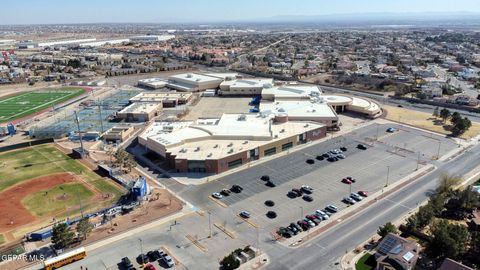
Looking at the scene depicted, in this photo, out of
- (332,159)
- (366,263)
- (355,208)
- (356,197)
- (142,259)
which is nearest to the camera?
(366,263)

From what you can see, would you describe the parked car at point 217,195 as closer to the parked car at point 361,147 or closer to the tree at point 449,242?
the tree at point 449,242

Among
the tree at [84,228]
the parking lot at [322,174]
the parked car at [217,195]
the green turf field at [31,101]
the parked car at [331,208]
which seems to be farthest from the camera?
the green turf field at [31,101]

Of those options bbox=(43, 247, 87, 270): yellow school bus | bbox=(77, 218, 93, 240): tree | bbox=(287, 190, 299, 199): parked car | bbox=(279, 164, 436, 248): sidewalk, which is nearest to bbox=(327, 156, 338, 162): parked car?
bbox=(279, 164, 436, 248): sidewalk

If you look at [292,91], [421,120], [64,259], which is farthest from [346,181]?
[292,91]

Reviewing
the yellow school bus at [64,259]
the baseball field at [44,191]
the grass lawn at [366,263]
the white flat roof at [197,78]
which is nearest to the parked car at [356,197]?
the grass lawn at [366,263]

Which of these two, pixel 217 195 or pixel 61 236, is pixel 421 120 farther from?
pixel 61 236

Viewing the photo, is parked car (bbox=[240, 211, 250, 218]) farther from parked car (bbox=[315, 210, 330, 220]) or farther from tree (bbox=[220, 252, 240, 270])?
tree (bbox=[220, 252, 240, 270])

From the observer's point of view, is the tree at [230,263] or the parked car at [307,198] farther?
the parked car at [307,198]
